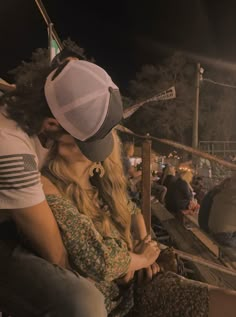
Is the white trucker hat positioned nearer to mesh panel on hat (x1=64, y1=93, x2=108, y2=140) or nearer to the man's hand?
mesh panel on hat (x1=64, y1=93, x2=108, y2=140)

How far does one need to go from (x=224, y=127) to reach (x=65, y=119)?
1451 inches

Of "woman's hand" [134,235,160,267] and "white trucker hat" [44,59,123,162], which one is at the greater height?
"white trucker hat" [44,59,123,162]

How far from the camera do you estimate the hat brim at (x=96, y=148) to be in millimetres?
1482

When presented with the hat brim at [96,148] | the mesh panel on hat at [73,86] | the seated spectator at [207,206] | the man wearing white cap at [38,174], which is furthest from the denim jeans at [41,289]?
the seated spectator at [207,206]

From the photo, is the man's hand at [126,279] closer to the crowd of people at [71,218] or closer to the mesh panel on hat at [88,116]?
the crowd of people at [71,218]

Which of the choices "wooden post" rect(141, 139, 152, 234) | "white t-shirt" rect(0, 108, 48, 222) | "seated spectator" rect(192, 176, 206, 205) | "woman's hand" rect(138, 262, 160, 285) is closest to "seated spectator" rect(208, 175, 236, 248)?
"wooden post" rect(141, 139, 152, 234)

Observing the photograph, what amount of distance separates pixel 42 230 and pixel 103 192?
0.50m

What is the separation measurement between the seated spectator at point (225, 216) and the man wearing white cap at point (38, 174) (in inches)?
138

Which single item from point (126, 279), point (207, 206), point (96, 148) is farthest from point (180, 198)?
point (96, 148)

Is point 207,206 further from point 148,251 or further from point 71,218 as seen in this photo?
point 71,218

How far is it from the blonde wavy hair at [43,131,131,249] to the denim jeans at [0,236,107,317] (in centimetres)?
30

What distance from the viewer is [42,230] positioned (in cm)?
127

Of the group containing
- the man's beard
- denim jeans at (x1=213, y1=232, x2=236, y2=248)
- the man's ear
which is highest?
the man's ear

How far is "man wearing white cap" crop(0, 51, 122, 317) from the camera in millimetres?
1223
